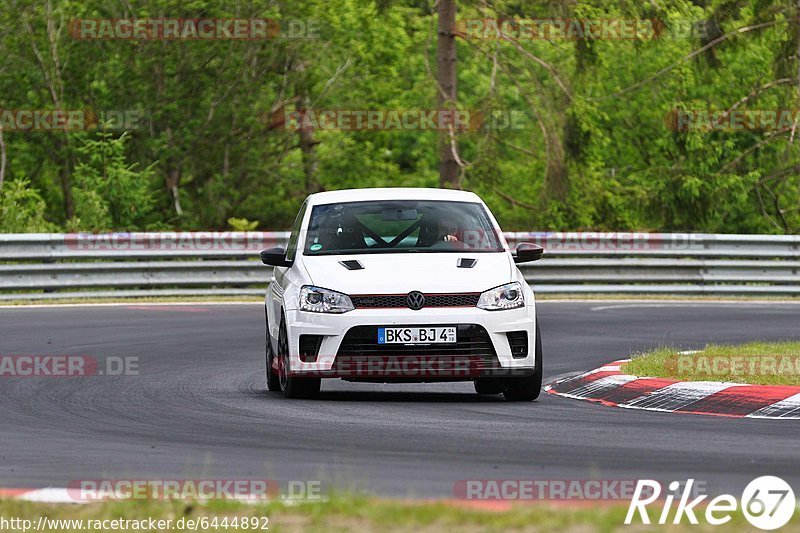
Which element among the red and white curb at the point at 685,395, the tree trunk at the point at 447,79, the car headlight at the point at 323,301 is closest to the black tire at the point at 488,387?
the red and white curb at the point at 685,395

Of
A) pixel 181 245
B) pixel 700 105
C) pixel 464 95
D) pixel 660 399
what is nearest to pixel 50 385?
pixel 660 399

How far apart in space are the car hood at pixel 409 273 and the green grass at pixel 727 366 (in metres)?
1.61

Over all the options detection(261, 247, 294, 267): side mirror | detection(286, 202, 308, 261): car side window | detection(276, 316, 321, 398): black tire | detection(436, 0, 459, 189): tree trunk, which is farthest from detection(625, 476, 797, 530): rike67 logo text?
detection(436, 0, 459, 189): tree trunk

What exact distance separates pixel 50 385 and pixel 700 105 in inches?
1175

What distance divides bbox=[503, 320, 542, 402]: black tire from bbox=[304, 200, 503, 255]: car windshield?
3.50 feet

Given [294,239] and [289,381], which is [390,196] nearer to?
[294,239]

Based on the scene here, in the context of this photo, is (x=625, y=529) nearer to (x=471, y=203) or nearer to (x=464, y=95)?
(x=471, y=203)

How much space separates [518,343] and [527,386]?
1.25ft

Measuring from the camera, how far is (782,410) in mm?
10289

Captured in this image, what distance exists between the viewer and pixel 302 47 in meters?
36.9

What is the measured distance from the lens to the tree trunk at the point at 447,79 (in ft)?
104

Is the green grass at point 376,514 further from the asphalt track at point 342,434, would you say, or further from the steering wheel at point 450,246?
the steering wheel at point 450,246

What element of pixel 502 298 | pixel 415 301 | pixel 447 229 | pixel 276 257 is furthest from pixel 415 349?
pixel 276 257

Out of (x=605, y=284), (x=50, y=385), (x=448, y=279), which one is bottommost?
(x=605, y=284)
